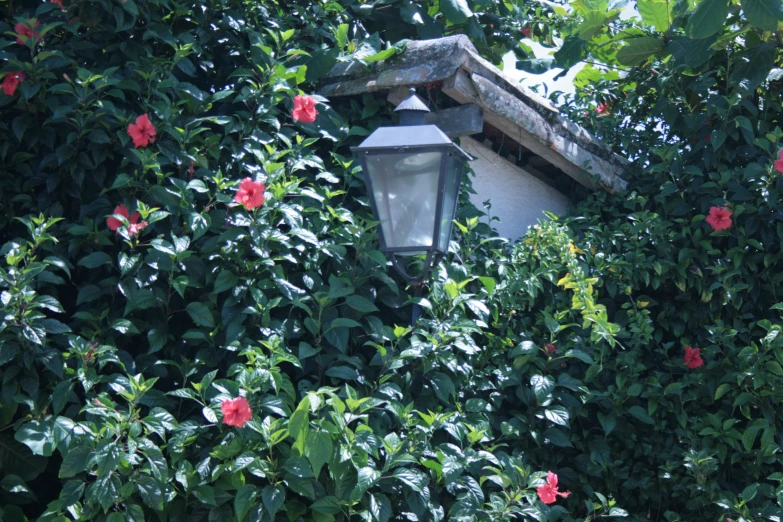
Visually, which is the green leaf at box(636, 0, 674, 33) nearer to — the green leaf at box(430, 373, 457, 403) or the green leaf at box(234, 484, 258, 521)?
the green leaf at box(430, 373, 457, 403)

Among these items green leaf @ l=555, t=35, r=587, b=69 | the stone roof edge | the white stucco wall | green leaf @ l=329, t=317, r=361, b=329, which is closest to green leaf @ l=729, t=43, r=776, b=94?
the stone roof edge

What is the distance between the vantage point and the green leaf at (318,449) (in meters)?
2.79

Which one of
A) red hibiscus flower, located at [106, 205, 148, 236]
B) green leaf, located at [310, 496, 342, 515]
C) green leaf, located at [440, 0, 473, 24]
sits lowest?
green leaf, located at [310, 496, 342, 515]

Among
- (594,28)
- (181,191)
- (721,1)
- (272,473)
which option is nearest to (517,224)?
(594,28)

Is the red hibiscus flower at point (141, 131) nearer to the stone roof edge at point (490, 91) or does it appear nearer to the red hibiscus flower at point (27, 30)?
the red hibiscus flower at point (27, 30)

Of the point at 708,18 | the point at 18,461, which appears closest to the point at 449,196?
the point at 708,18

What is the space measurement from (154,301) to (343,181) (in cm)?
108

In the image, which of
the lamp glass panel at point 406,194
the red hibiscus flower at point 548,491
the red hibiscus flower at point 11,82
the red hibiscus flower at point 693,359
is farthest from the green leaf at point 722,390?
the red hibiscus flower at point 11,82

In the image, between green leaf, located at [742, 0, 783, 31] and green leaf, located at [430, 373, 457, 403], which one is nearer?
green leaf, located at [430, 373, 457, 403]

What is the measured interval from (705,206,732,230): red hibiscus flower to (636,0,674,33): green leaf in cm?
102

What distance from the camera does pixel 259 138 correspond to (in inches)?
144

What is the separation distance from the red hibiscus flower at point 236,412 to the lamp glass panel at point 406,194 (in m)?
0.75

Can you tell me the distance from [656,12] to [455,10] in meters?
1.05

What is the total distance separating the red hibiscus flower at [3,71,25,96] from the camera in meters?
3.34
